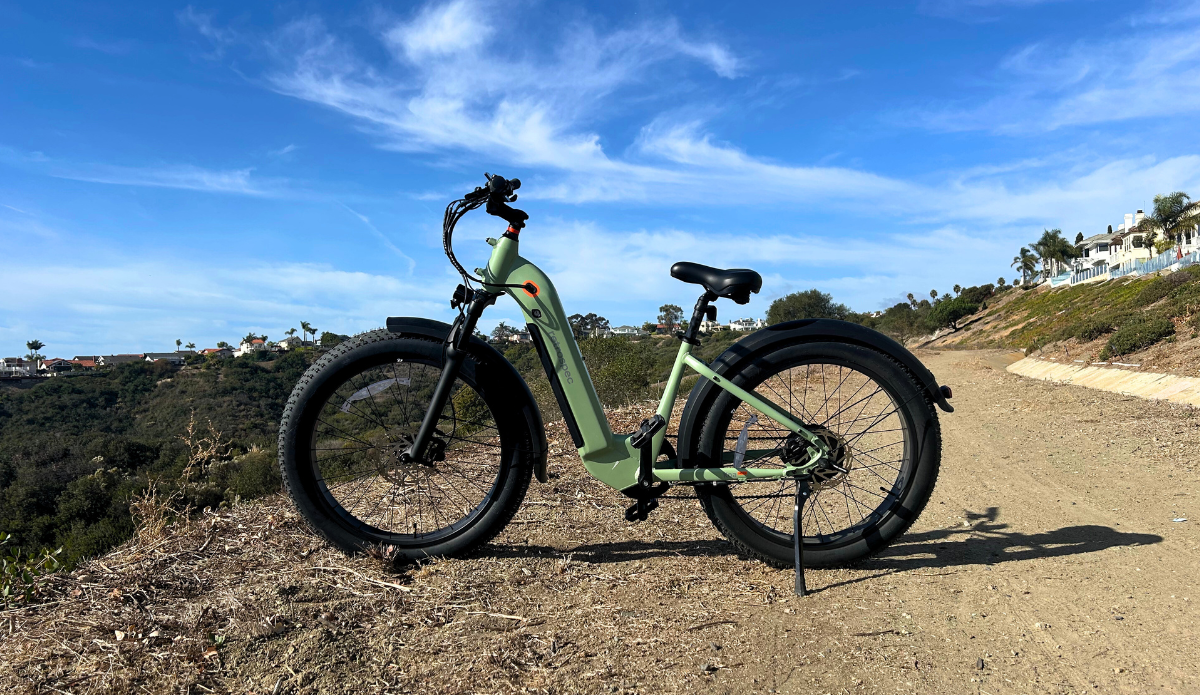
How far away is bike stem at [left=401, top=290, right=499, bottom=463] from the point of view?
314 centimetres

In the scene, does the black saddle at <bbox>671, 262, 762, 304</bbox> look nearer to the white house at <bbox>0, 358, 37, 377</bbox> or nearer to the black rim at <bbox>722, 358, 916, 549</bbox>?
the black rim at <bbox>722, 358, 916, 549</bbox>

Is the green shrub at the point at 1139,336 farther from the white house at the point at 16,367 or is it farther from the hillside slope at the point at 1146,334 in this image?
the white house at the point at 16,367

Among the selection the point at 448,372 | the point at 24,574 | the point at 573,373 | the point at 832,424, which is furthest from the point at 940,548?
the point at 24,574

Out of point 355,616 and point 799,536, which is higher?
point 799,536

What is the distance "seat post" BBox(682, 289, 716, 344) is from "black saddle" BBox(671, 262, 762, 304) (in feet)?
0.15

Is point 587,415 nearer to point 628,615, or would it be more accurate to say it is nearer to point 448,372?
point 448,372

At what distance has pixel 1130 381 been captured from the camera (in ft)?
34.9

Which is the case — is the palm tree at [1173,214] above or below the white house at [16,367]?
above

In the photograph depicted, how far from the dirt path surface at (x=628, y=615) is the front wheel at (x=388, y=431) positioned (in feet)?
0.58

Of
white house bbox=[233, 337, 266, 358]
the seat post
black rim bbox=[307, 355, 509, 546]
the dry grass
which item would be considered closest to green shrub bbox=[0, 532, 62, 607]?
the dry grass

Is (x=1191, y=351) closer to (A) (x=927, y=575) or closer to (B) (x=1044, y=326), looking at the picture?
(A) (x=927, y=575)

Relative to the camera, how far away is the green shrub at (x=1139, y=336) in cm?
1326

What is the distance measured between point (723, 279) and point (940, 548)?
2002 millimetres

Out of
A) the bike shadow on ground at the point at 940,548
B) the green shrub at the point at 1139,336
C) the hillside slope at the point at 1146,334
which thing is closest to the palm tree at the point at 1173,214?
the hillside slope at the point at 1146,334
